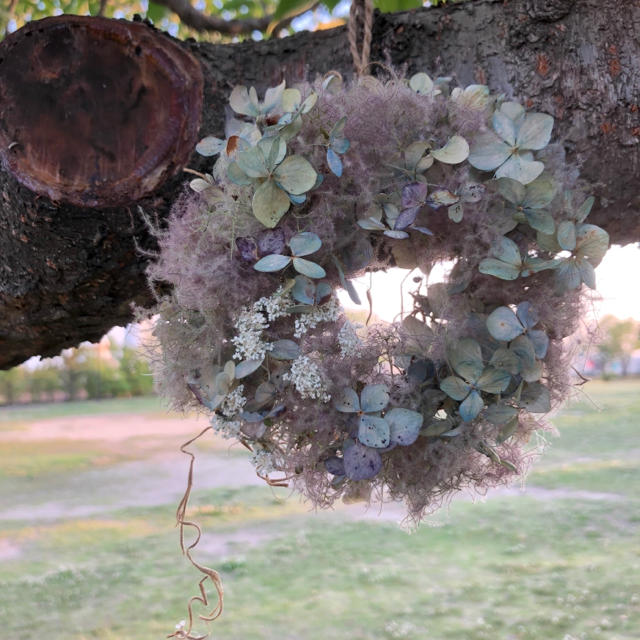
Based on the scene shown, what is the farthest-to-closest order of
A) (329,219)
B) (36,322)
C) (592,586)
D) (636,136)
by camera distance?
(592,586), (36,322), (636,136), (329,219)

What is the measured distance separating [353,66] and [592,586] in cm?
168

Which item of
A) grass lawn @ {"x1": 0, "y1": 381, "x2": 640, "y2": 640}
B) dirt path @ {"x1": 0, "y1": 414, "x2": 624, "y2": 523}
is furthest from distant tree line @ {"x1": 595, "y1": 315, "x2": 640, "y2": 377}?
dirt path @ {"x1": 0, "y1": 414, "x2": 624, "y2": 523}

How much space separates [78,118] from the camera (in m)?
0.60

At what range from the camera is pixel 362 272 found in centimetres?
57

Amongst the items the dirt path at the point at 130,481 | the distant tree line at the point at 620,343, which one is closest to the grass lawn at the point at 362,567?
the dirt path at the point at 130,481

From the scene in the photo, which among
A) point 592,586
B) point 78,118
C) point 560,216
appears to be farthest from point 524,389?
point 592,586

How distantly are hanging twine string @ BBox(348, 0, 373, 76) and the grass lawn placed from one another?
4.38 feet

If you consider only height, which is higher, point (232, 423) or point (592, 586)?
point (232, 423)

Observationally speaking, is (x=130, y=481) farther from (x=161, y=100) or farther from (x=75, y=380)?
(x=161, y=100)

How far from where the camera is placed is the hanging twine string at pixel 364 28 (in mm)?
601

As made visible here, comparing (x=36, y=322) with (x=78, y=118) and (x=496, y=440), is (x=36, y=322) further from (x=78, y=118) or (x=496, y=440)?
(x=496, y=440)

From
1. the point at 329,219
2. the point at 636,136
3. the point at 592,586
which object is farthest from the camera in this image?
the point at 592,586

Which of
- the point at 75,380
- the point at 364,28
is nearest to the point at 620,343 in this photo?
the point at 364,28

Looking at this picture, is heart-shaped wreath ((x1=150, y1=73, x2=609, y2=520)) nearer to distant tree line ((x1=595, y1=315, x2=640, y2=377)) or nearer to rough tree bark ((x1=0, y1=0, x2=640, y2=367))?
rough tree bark ((x1=0, y1=0, x2=640, y2=367))
